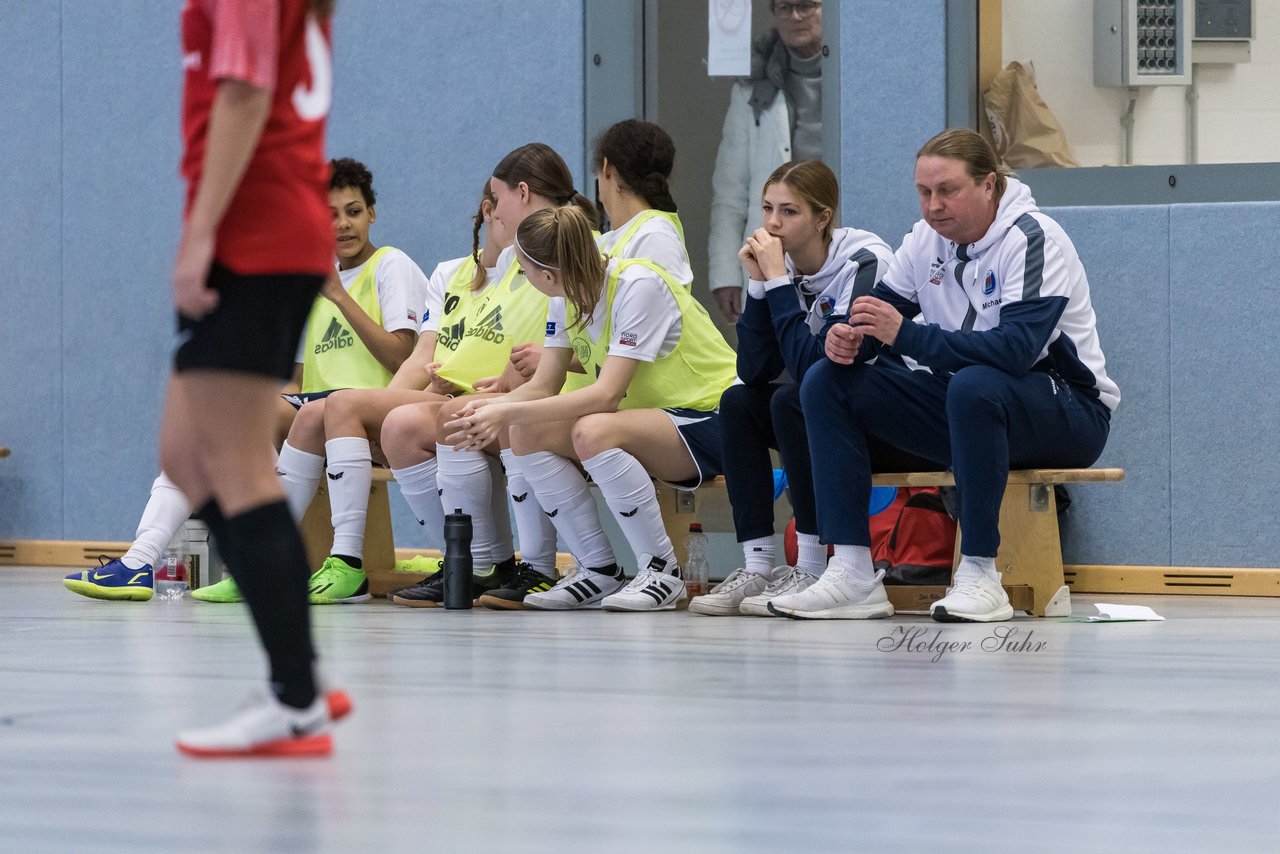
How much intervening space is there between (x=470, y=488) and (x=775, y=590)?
83 centimetres

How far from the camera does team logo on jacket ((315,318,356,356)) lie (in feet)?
15.9

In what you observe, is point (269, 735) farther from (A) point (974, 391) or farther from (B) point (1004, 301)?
(B) point (1004, 301)

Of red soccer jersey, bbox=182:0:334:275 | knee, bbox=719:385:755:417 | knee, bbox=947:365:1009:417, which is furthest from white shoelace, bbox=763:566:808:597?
red soccer jersey, bbox=182:0:334:275

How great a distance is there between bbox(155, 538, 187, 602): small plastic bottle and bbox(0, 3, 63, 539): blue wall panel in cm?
178

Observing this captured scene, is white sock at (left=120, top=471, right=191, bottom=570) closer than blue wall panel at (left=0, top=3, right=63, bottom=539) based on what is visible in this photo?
Yes

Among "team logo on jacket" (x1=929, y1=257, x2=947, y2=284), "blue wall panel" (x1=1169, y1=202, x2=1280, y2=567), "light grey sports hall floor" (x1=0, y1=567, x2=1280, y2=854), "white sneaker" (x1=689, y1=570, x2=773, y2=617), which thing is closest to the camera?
"light grey sports hall floor" (x1=0, y1=567, x2=1280, y2=854)

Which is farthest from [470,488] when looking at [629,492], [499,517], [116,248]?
[116,248]

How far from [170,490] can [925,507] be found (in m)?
1.95

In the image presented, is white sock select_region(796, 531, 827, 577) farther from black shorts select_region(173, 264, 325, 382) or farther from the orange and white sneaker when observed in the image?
black shorts select_region(173, 264, 325, 382)

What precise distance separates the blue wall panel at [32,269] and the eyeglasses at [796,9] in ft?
9.08

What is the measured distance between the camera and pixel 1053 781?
1689 millimetres

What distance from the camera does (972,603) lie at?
3426 millimetres

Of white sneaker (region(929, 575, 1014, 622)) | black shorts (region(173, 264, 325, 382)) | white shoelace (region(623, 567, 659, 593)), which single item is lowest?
white shoelace (region(623, 567, 659, 593))

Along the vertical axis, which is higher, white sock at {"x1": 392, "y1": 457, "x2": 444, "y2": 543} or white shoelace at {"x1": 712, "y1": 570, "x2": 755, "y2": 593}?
white sock at {"x1": 392, "y1": 457, "x2": 444, "y2": 543}
